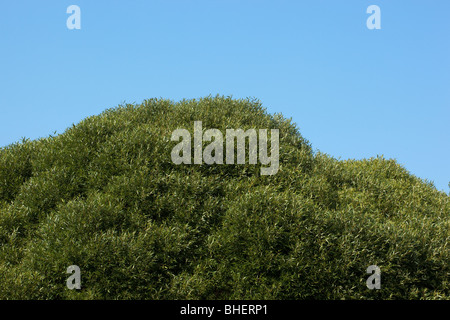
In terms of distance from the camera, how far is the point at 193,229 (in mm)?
14719

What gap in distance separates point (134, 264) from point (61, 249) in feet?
8.28

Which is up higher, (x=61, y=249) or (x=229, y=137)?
(x=229, y=137)

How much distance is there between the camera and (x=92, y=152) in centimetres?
1695

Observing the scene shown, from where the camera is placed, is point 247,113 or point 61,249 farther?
point 247,113

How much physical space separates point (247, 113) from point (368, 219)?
7.53 m

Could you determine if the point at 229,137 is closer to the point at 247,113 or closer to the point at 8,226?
the point at 247,113

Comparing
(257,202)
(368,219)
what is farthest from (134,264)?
(368,219)

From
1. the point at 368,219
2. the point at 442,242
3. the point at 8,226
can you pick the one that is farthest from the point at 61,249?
the point at 442,242

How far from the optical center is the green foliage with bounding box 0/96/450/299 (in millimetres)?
13594

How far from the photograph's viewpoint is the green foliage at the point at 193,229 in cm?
1359
